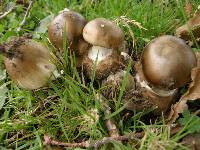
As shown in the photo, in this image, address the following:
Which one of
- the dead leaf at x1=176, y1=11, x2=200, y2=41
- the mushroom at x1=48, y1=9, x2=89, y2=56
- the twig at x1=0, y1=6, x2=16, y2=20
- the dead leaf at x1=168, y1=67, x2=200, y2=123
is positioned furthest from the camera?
the twig at x1=0, y1=6, x2=16, y2=20

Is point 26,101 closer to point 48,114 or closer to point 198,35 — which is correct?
point 48,114

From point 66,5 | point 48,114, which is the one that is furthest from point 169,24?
point 48,114

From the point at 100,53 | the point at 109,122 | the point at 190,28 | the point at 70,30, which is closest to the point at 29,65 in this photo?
the point at 70,30

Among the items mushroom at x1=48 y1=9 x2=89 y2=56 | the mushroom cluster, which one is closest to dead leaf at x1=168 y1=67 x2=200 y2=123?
the mushroom cluster

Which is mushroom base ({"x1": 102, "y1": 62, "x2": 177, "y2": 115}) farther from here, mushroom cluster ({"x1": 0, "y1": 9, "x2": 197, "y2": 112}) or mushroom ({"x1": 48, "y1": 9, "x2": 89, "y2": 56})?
mushroom ({"x1": 48, "y1": 9, "x2": 89, "y2": 56})

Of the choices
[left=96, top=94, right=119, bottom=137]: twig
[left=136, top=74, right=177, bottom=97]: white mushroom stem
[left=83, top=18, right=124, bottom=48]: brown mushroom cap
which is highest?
[left=83, top=18, right=124, bottom=48]: brown mushroom cap

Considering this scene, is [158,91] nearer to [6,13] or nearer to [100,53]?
[100,53]

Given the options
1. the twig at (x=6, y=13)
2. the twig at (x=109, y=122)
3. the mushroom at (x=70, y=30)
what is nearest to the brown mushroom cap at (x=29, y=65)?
the mushroom at (x=70, y=30)
